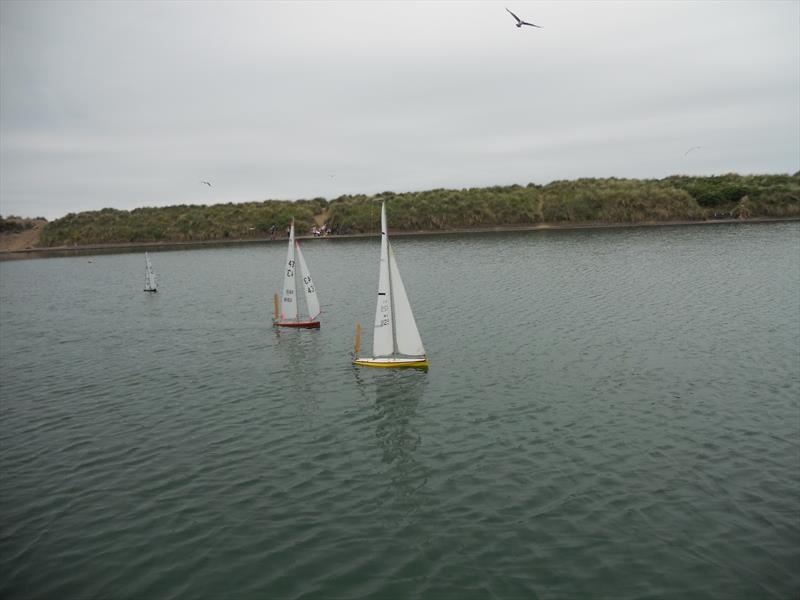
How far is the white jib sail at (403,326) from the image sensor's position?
28469mm

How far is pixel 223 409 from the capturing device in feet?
82.4

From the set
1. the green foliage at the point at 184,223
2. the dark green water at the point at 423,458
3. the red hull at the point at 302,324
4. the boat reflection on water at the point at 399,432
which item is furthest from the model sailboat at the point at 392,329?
the green foliage at the point at 184,223

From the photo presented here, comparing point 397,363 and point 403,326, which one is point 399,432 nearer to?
point 397,363

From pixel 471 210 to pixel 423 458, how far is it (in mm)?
124516

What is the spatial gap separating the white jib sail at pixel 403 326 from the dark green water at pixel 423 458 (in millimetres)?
1744

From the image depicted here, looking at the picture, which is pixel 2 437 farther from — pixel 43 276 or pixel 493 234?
pixel 493 234

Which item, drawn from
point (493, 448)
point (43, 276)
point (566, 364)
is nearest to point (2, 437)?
point (493, 448)

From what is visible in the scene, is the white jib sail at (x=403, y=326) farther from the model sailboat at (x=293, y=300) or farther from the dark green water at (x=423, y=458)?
the model sailboat at (x=293, y=300)

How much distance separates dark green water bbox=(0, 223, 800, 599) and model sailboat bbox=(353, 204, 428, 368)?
3.37ft

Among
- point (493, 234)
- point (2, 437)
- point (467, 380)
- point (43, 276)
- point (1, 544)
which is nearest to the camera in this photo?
point (1, 544)

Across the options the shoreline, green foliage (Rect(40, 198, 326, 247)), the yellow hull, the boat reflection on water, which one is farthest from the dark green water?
green foliage (Rect(40, 198, 326, 247))

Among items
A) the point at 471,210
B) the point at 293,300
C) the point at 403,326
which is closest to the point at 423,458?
the point at 403,326

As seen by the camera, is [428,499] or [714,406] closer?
[428,499]

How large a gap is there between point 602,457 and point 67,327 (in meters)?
44.4
